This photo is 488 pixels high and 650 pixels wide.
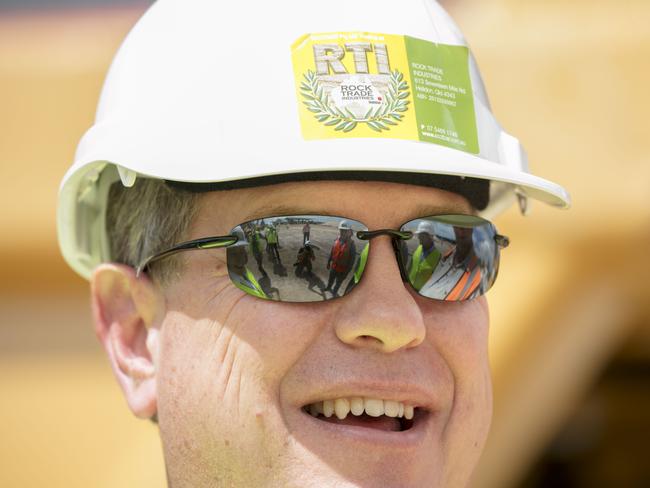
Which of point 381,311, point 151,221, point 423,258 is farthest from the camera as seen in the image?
point 151,221

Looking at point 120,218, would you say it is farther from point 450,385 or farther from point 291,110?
point 450,385

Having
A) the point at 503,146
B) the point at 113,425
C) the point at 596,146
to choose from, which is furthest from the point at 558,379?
the point at 503,146

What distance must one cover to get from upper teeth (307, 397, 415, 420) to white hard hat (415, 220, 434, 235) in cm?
35

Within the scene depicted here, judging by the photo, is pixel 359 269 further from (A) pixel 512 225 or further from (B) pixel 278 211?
(A) pixel 512 225

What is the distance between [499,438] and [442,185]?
248 cm

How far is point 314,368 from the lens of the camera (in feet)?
6.40

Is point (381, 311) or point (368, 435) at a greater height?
point (381, 311)

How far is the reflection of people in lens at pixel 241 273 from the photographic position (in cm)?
200

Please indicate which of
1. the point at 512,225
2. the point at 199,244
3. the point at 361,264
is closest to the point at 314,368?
the point at 361,264

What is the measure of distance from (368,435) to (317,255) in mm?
360

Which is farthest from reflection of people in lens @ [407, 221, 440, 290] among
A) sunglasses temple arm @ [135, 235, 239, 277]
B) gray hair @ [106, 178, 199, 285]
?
gray hair @ [106, 178, 199, 285]

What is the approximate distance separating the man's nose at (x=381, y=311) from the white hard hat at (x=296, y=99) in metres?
0.19

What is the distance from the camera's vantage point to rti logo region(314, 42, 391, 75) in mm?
2010

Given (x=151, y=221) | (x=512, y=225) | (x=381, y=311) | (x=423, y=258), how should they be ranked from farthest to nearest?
(x=512, y=225) < (x=151, y=221) < (x=423, y=258) < (x=381, y=311)
